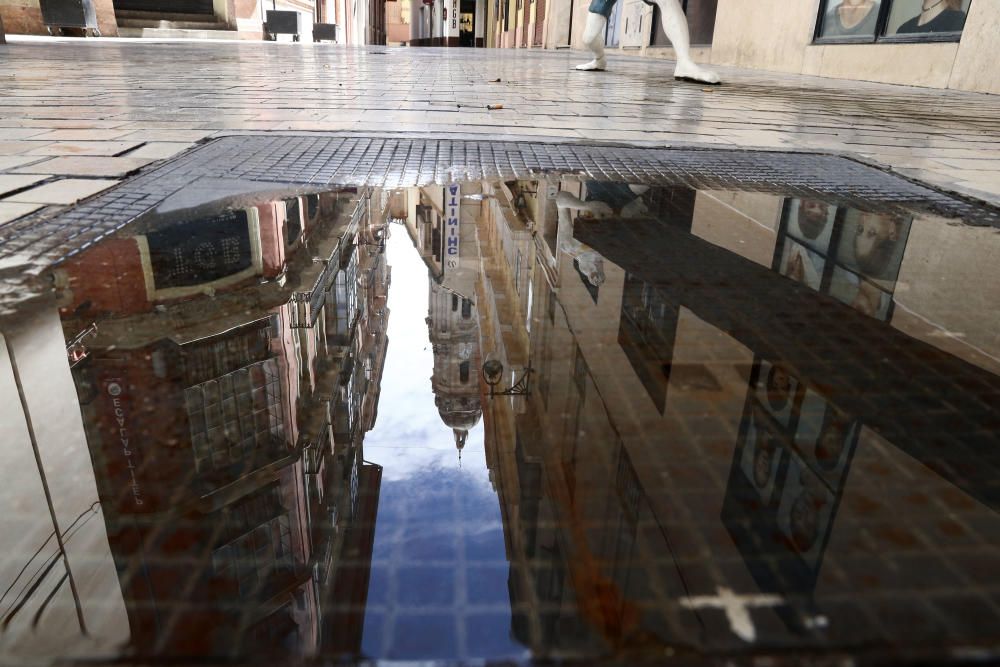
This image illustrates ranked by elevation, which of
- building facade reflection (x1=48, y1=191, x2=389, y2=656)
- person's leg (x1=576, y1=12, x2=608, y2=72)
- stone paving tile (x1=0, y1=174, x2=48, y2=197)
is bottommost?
building facade reflection (x1=48, y1=191, x2=389, y2=656)

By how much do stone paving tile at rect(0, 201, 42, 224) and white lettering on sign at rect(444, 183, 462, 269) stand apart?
1.03 m

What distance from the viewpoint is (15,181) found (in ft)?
6.85

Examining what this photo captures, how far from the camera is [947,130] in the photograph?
4.01 metres

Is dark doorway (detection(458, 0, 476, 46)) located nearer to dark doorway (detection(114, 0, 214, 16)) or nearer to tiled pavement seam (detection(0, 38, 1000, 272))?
dark doorway (detection(114, 0, 214, 16))

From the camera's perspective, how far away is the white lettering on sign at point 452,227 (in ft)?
5.61

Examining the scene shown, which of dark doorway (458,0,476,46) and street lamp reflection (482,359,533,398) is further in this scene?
dark doorway (458,0,476,46)

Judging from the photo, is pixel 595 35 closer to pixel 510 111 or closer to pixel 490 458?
pixel 510 111

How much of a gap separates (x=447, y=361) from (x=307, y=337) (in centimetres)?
24

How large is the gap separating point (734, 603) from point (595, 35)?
814cm

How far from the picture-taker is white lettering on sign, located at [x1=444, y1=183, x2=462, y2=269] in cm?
171

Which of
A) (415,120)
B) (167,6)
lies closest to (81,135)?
(415,120)

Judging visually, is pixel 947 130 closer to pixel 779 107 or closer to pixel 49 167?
pixel 779 107

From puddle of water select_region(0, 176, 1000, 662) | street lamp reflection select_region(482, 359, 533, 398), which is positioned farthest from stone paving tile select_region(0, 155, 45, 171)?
street lamp reflection select_region(482, 359, 533, 398)

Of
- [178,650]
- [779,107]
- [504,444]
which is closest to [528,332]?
[504,444]
